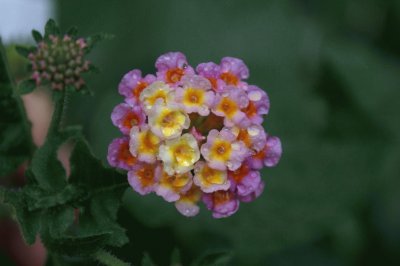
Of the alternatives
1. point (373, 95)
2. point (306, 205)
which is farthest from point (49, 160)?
point (373, 95)

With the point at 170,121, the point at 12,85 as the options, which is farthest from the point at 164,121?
the point at 12,85

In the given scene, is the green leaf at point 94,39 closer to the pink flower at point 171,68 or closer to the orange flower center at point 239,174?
the pink flower at point 171,68

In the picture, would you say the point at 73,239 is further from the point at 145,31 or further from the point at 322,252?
the point at 145,31

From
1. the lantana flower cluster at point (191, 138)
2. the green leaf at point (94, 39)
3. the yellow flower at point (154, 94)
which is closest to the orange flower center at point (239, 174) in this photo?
the lantana flower cluster at point (191, 138)

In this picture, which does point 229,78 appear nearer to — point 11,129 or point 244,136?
point 244,136

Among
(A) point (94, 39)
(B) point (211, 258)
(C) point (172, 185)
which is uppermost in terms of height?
(A) point (94, 39)

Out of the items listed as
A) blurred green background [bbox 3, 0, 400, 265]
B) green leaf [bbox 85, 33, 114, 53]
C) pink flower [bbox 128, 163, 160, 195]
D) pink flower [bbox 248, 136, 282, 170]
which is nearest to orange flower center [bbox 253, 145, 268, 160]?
pink flower [bbox 248, 136, 282, 170]

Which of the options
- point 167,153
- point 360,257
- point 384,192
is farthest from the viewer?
point 384,192
